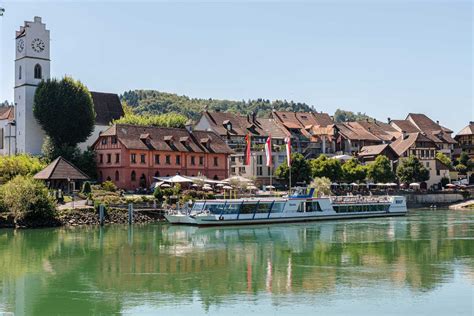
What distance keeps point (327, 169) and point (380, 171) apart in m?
10.0

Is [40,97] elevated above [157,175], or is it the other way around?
[40,97]

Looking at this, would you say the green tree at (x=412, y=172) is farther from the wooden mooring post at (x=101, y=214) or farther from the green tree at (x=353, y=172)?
the wooden mooring post at (x=101, y=214)

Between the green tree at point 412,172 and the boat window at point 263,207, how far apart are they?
38778 mm

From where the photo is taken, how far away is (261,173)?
93.6 metres

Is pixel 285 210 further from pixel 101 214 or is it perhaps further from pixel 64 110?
pixel 64 110

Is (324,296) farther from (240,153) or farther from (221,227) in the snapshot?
(240,153)

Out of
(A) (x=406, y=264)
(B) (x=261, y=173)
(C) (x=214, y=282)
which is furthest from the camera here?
(B) (x=261, y=173)

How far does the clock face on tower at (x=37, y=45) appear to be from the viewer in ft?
270

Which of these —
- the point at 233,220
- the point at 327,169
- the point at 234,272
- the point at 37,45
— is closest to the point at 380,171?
the point at 327,169

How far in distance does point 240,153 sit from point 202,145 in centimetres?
1211

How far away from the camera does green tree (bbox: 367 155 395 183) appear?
93.4 metres

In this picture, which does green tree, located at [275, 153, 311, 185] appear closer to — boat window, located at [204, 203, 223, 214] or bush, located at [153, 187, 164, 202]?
bush, located at [153, 187, 164, 202]

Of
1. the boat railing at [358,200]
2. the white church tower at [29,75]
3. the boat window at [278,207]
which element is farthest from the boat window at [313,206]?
the white church tower at [29,75]

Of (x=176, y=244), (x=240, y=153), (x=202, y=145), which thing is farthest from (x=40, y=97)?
(x=176, y=244)
